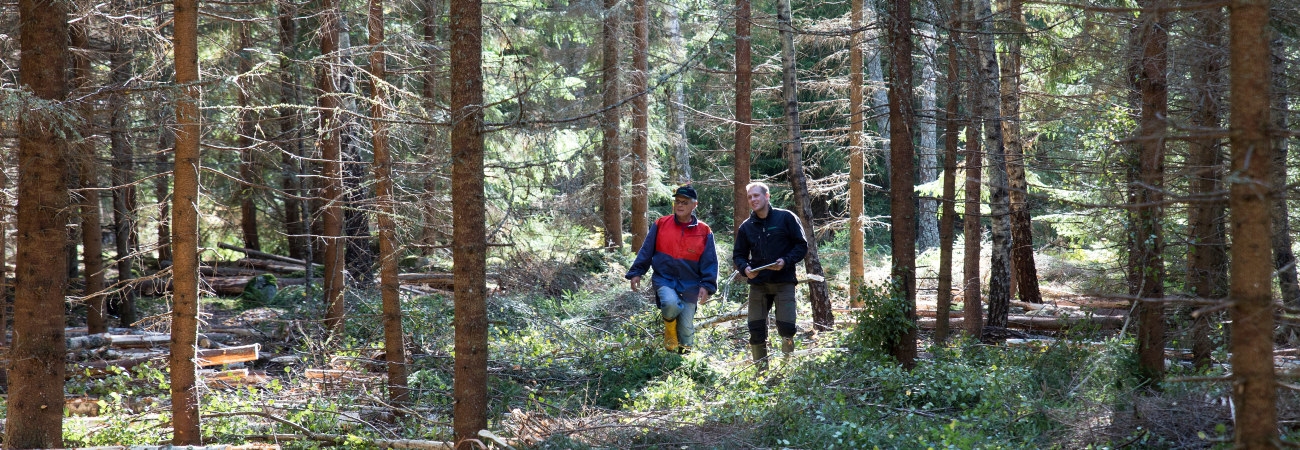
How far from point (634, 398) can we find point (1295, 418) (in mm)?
4695

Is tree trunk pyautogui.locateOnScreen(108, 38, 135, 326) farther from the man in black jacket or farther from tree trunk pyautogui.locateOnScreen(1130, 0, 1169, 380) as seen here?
tree trunk pyautogui.locateOnScreen(1130, 0, 1169, 380)

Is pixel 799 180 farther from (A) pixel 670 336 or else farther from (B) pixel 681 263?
(A) pixel 670 336

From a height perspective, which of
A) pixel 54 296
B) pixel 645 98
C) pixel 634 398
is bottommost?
pixel 634 398

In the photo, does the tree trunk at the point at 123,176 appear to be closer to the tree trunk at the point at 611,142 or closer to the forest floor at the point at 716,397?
the forest floor at the point at 716,397

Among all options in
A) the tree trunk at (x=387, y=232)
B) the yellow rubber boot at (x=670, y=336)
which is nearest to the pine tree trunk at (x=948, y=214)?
the yellow rubber boot at (x=670, y=336)

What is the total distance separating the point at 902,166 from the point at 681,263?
2532mm

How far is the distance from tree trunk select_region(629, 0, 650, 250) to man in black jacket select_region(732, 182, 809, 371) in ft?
28.9

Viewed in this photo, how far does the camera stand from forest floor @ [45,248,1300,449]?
5594mm

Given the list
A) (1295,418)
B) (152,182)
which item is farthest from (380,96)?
(152,182)

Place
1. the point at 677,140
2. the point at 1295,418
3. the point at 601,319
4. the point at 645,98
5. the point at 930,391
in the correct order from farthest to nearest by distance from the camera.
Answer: the point at 677,140
the point at 645,98
the point at 601,319
the point at 930,391
the point at 1295,418

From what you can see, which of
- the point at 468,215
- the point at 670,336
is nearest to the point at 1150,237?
the point at 670,336

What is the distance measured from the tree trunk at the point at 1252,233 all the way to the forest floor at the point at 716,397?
1.01 metres

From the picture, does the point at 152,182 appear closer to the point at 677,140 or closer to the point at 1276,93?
the point at 677,140

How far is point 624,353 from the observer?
28.5 feet
